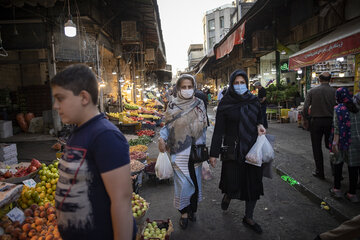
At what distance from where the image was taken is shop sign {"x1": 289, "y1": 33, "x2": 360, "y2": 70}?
627cm

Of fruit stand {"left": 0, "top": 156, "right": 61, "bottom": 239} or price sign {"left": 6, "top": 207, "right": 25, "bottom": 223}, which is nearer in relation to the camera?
fruit stand {"left": 0, "top": 156, "right": 61, "bottom": 239}

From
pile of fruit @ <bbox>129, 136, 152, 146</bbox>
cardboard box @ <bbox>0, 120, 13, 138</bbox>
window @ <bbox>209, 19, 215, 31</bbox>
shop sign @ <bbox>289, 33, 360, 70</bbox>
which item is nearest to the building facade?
window @ <bbox>209, 19, 215, 31</bbox>

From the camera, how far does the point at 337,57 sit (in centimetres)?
692

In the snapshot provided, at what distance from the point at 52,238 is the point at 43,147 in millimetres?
6483

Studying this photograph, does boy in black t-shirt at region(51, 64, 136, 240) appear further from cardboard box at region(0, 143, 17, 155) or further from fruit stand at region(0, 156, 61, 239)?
cardboard box at region(0, 143, 17, 155)

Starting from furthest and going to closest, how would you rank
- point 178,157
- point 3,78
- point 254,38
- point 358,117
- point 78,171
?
1. point 254,38
2. point 3,78
3. point 358,117
4. point 178,157
5. point 78,171

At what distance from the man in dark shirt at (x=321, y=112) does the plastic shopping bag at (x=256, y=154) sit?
229 centimetres

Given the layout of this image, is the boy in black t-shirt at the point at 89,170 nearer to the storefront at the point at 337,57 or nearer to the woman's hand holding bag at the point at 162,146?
the woman's hand holding bag at the point at 162,146

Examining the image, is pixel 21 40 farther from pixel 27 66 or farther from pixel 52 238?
pixel 52 238

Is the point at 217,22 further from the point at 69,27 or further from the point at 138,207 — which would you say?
the point at 138,207

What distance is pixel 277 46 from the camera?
505 inches

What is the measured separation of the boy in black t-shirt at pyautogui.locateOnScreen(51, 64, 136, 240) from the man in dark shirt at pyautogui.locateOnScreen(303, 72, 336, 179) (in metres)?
4.54

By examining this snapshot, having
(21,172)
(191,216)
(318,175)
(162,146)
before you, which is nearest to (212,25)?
(318,175)

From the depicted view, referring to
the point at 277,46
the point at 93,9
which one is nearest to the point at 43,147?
the point at 93,9
